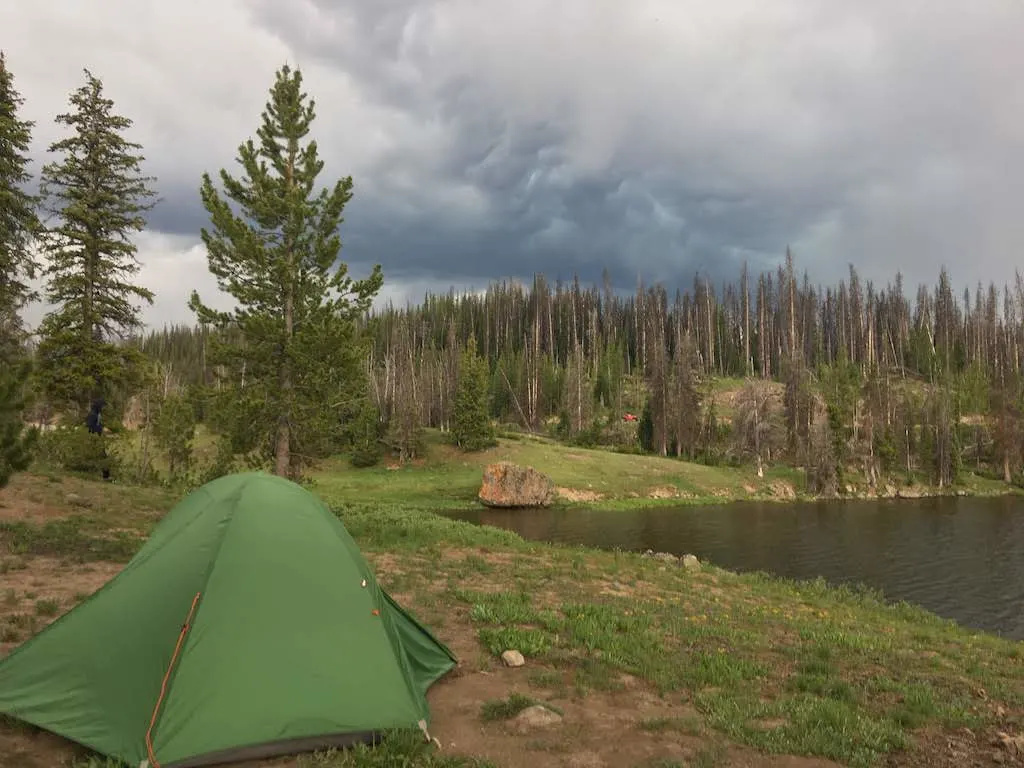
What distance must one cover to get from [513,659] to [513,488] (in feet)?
143

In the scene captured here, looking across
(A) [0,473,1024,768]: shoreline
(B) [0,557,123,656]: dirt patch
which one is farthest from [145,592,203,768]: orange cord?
(B) [0,557,123,656]: dirt patch

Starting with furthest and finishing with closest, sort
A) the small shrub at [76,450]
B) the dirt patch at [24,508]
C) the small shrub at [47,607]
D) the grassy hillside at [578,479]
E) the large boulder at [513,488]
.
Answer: the grassy hillside at [578,479], the large boulder at [513,488], the small shrub at [76,450], the dirt patch at [24,508], the small shrub at [47,607]

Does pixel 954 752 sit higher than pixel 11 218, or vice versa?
pixel 11 218

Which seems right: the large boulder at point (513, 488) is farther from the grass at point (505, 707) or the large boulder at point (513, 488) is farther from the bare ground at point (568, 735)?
the grass at point (505, 707)

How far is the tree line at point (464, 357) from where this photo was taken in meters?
23.9

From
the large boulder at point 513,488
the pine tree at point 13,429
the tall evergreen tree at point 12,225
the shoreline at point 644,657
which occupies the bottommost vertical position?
the large boulder at point 513,488

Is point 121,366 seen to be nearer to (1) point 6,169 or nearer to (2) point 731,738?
(1) point 6,169

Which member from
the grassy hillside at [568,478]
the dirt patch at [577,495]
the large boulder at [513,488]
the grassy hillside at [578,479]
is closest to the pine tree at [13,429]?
the grassy hillside at [578,479]

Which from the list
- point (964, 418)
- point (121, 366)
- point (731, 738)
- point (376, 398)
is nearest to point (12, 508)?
point (121, 366)

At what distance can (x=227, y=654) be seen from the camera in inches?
249

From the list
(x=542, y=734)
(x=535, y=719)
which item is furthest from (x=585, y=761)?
(x=535, y=719)

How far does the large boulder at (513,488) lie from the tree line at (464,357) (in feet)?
42.9

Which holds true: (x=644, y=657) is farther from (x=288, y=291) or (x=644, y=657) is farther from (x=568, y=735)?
(x=288, y=291)

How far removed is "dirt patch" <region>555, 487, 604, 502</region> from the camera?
5545 centimetres
